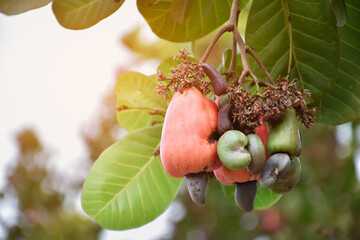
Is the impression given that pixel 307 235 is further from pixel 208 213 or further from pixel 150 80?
pixel 150 80

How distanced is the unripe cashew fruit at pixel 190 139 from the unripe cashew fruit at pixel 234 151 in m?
0.04

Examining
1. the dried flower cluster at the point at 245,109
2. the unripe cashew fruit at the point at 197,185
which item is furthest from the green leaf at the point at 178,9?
the unripe cashew fruit at the point at 197,185

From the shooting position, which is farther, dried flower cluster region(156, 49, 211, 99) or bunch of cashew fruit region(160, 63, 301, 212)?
dried flower cluster region(156, 49, 211, 99)

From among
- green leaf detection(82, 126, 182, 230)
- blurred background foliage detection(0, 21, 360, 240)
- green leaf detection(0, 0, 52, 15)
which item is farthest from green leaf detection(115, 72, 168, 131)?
blurred background foliage detection(0, 21, 360, 240)

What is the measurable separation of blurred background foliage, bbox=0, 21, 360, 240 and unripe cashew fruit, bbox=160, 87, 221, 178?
7.50 ft

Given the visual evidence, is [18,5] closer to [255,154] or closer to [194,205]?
[255,154]

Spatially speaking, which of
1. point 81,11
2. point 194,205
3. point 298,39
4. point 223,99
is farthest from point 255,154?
point 194,205

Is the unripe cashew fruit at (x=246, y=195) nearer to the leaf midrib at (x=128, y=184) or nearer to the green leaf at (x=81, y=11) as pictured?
the leaf midrib at (x=128, y=184)

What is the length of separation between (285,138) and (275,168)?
2.4 inches

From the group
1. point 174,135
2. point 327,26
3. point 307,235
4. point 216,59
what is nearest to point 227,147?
point 174,135

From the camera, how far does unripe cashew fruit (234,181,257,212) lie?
0.98m

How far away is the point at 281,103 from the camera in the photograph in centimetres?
93

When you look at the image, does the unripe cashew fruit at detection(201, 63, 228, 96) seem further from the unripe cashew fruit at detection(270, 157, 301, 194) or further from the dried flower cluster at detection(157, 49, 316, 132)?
the unripe cashew fruit at detection(270, 157, 301, 194)

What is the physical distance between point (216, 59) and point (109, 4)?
7.60 ft
